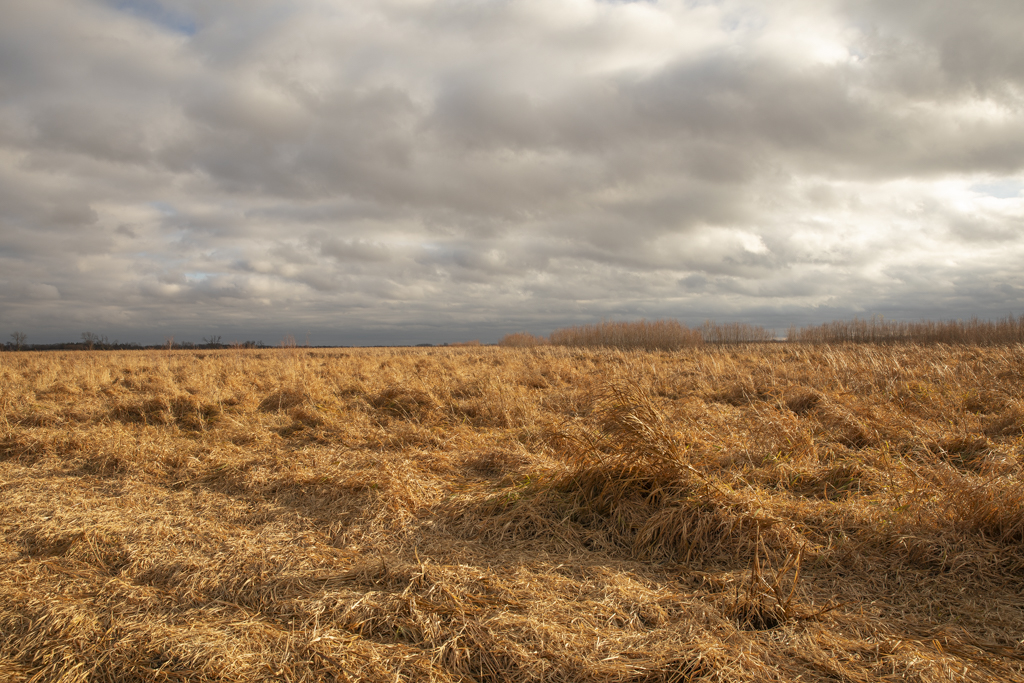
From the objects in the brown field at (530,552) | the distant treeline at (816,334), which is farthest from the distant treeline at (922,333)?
the brown field at (530,552)

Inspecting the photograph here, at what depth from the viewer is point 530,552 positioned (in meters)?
3.68

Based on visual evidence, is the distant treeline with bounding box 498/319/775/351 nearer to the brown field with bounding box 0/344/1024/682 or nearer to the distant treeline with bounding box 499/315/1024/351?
the distant treeline with bounding box 499/315/1024/351

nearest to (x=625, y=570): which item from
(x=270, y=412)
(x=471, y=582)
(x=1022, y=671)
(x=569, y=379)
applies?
(x=471, y=582)

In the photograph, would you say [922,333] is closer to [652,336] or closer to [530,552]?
[652,336]

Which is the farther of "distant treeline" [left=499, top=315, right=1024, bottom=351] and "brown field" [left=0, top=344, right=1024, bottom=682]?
"distant treeline" [left=499, top=315, right=1024, bottom=351]

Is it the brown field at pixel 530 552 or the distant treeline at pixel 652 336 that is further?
the distant treeline at pixel 652 336

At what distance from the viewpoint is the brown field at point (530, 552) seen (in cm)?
254

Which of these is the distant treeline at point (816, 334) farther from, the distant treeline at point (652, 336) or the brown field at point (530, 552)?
the brown field at point (530, 552)

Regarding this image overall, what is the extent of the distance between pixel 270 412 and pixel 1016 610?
30.7 ft

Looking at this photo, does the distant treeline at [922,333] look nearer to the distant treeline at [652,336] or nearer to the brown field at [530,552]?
the distant treeline at [652,336]

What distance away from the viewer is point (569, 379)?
1180cm

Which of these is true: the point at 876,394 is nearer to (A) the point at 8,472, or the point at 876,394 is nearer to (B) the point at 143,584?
(B) the point at 143,584

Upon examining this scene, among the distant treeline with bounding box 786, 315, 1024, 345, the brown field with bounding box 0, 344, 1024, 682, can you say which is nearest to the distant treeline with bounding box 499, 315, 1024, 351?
the distant treeline with bounding box 786, 315, 1024, 345

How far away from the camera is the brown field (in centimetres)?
254
